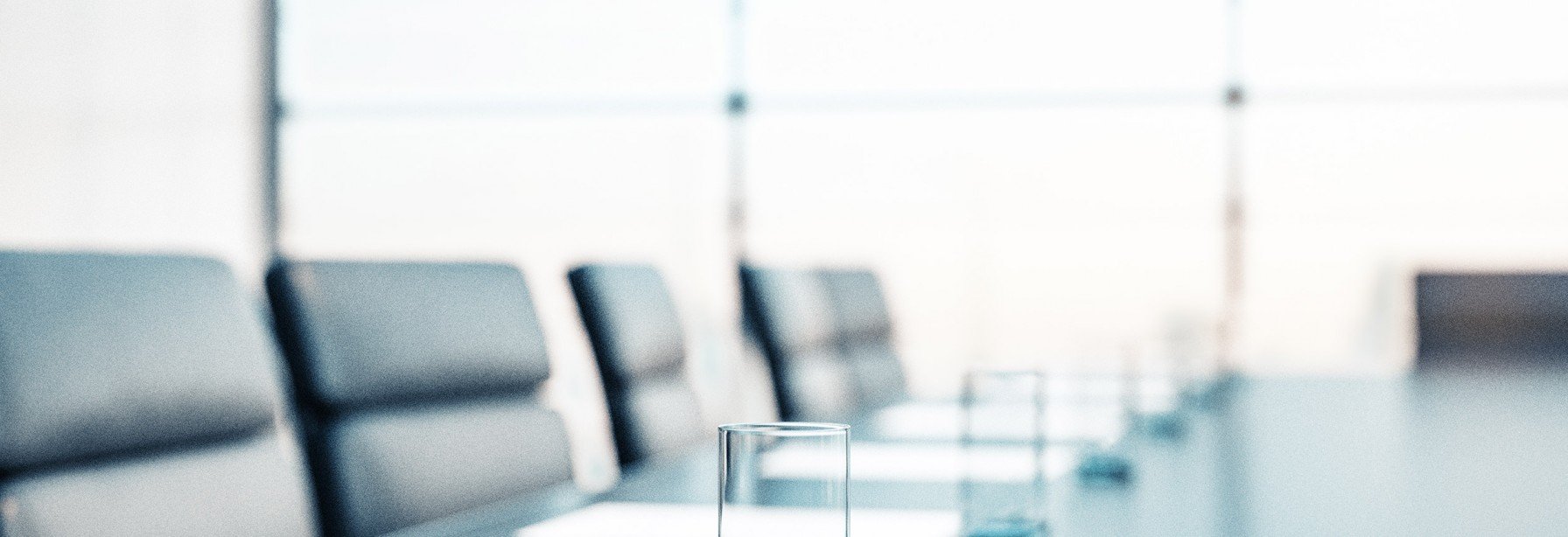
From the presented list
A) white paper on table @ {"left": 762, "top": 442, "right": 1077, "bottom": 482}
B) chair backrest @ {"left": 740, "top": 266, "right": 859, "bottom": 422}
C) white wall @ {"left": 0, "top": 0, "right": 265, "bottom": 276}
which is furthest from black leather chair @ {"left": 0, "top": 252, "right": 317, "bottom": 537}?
white wall @ {"left": 0, "top": 0, "right": 265, "bottom": 276}

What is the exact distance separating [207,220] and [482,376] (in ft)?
18.2

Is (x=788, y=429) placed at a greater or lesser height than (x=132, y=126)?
lesser

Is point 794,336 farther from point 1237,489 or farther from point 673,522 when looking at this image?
point 673,522

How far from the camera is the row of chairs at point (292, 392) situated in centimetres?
125

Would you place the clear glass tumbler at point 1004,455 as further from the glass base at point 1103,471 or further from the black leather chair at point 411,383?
the black leather chair at point 411,383

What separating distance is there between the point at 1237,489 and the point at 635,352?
110cm

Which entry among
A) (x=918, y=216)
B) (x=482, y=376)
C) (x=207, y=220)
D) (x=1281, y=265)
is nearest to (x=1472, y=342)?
(x=1281, y=265)

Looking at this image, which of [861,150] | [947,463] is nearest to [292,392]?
[947,463]

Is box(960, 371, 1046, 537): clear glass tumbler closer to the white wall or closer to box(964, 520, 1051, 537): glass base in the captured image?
box(964, 520, 1051, 537): glass base

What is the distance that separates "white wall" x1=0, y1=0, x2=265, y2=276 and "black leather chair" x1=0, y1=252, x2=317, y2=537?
15.5 feet

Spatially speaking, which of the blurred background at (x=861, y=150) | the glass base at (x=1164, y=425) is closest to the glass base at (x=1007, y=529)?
the glass base at (x=1164, y=425)

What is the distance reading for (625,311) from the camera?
2396 millimetres

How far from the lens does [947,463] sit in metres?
1.82

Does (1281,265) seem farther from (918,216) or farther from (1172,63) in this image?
(918,216)
